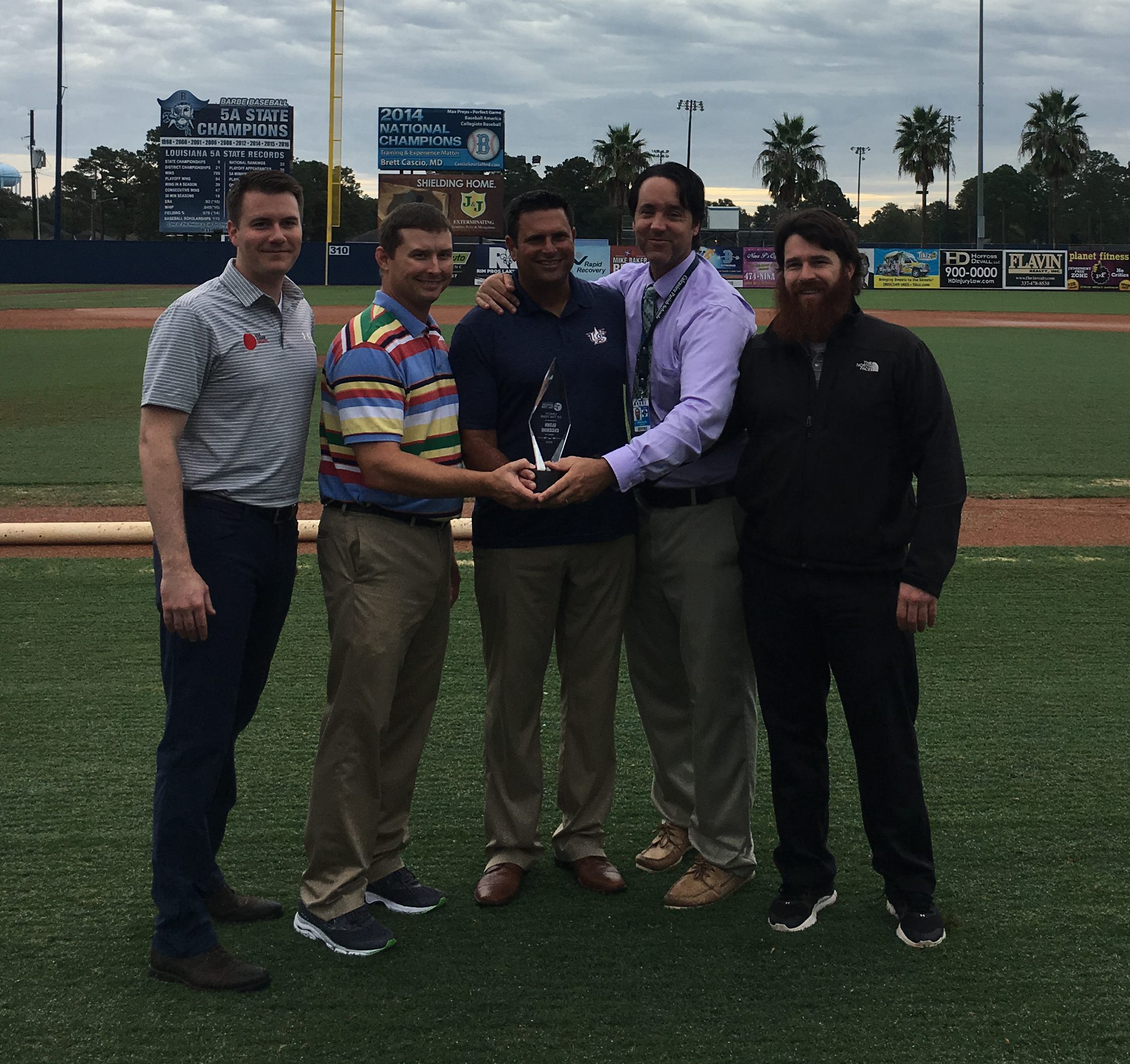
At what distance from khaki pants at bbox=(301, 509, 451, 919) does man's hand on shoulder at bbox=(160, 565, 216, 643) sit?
16.3 inches

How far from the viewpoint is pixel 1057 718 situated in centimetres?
511

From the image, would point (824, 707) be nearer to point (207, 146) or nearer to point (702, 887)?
point (702, 887)

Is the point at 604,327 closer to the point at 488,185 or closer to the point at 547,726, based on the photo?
the point at 547,726

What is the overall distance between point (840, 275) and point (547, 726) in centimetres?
238

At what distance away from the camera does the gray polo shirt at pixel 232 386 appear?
3223 millimetres

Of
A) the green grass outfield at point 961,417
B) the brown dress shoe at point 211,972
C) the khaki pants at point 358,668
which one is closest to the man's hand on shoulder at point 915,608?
the khaki pants at point 358,668

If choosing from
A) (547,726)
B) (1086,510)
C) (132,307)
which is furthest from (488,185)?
(547,726)

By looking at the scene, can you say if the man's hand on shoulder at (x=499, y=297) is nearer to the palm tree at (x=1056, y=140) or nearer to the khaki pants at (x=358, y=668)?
the khaki pants at (x=358, y=668)

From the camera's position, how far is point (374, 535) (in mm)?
3502

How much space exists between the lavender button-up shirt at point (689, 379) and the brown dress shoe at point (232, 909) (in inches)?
62.0

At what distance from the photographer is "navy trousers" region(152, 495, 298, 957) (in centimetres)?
330

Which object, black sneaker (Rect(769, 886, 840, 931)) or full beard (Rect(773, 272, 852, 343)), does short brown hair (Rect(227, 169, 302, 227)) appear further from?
black sneaker (Rect(769, 886, 840, 931))

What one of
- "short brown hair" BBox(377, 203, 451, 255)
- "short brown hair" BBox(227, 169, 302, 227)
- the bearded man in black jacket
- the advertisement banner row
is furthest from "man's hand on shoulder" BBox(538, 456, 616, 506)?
the advertisement banner row

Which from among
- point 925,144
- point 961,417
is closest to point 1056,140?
point 925,144
